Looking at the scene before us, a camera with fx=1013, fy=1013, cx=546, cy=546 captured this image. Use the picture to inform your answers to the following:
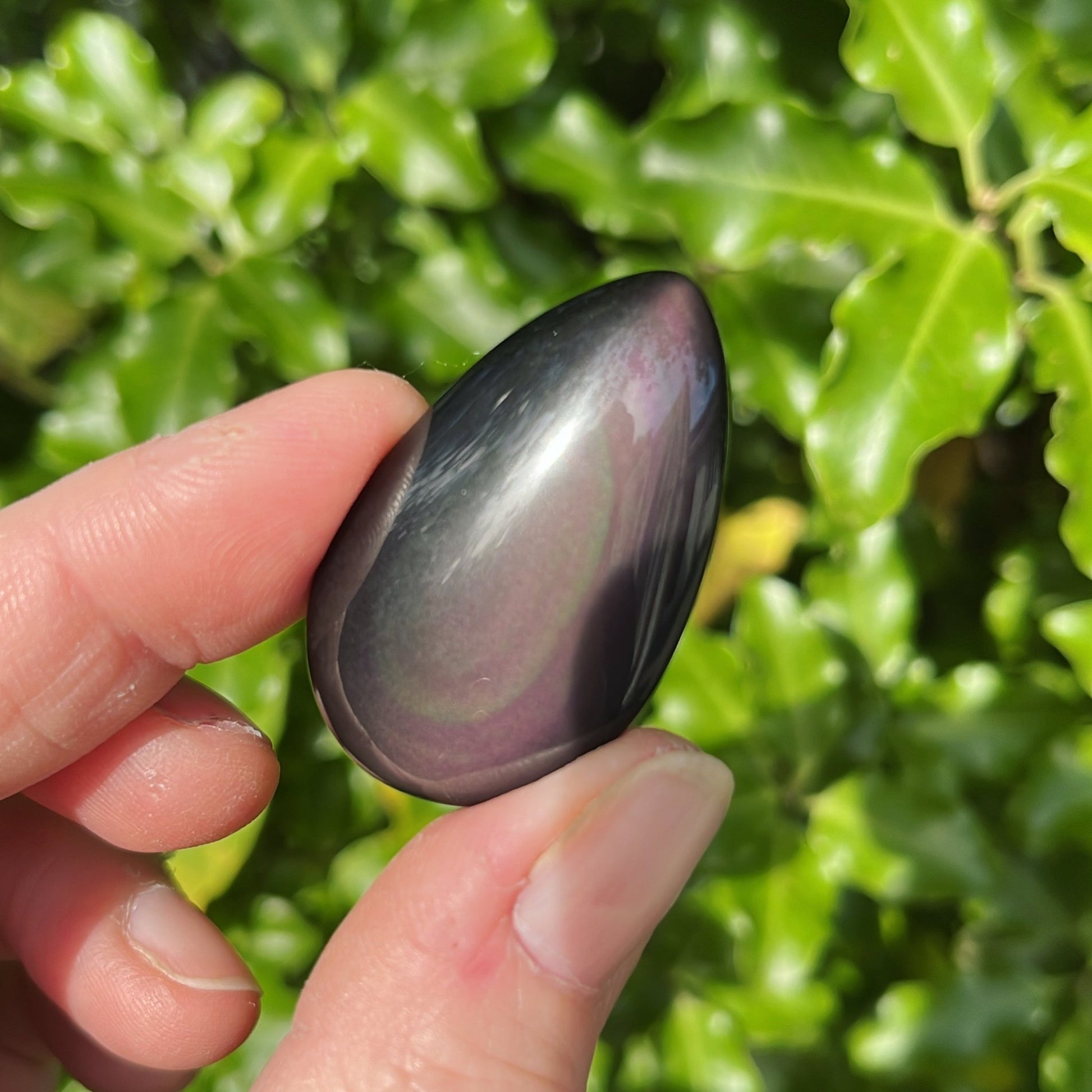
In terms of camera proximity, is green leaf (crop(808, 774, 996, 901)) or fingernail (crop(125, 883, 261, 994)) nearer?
fingernail (crop(125, 883, 261, 994))

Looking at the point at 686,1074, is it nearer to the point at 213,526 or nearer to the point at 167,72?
the point at 213,526

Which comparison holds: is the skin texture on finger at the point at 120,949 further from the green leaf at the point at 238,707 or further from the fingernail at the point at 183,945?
the green leaf at the point at 238,707

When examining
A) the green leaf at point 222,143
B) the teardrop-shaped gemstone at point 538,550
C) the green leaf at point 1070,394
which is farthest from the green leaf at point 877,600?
the green leaf at point 222,143

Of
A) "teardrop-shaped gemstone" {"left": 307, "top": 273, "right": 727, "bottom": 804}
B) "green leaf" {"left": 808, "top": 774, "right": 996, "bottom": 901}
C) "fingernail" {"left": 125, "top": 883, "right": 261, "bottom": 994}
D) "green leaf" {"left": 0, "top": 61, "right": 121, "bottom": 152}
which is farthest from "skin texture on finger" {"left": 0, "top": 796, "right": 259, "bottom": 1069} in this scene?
"green leaf" {"left": 0, "top": 61, "right": 121, "bottom": 152}

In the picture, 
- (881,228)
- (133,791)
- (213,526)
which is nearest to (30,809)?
(133,791)

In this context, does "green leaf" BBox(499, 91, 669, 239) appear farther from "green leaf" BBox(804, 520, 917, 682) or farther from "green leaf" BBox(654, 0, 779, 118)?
"green leaf" BBox(804, 520, 917, 682)

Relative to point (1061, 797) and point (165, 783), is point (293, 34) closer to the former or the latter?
point (165, 783)
